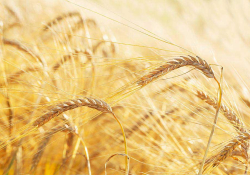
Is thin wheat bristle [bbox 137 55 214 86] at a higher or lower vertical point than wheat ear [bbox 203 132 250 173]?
higher

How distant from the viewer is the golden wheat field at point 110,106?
0.38m

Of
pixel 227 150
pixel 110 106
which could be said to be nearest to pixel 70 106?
pixel 110 106

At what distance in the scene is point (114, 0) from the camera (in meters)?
3.08

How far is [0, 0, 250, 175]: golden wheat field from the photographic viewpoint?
0.38 m

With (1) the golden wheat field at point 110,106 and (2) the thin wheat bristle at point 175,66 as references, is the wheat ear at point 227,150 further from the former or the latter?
(2) the thin wheat bristle at point 175,66

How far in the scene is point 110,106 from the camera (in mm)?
371

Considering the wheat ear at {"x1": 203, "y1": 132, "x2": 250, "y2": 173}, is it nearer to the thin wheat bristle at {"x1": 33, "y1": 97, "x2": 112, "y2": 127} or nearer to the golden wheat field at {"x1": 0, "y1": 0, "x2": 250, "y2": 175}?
the golden wheat field at {"x1": 0, "y1": 0, "x2": 250, "y2": 175}

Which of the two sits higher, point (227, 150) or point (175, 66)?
point (175, 66)

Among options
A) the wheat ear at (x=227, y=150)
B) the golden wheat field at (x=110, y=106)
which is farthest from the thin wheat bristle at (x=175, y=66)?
the wheat ear at (x=227, y=150)

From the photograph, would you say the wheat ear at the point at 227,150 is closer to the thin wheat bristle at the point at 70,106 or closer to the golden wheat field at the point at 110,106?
the golden wheat field at the point at 110,106

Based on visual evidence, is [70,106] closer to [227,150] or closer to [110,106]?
[110,106]

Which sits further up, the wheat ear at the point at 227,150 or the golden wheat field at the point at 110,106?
the golden wheat field at the point at 110,106

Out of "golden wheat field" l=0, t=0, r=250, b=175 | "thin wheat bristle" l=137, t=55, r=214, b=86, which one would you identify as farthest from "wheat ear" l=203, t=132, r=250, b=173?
"thin wheat bristle" l=137, t=55, r=214, b=86

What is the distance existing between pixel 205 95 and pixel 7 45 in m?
0.44
